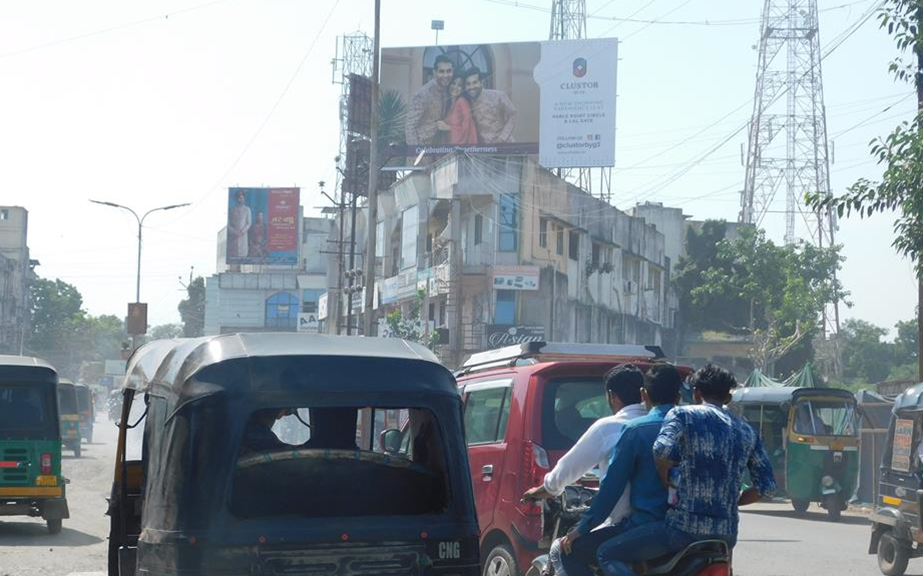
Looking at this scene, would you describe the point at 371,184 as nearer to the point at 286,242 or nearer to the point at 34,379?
the point at 34,379

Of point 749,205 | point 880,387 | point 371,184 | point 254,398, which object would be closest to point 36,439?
point 254,398

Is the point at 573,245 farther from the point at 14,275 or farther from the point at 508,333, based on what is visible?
the point at 14,275

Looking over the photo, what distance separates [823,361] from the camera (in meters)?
63.7

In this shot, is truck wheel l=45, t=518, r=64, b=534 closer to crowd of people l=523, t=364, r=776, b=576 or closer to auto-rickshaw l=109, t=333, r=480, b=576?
auto-rickshaw l=109, t=333, r=480, b=576

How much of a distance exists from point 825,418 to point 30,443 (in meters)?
15.4

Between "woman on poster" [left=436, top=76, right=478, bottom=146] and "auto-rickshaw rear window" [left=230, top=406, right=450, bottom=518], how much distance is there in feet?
166

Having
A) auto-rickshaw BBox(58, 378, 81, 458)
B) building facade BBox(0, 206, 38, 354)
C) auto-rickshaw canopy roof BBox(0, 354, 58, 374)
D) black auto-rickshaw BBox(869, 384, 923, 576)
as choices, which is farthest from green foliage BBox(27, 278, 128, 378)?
black auto-rickshaw BBox(869, 384, 923, 576)

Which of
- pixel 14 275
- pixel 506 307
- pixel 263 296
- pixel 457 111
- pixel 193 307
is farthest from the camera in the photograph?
pixel 193 307

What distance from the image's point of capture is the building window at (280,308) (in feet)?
304

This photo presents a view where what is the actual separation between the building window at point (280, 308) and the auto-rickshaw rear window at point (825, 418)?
69.6m

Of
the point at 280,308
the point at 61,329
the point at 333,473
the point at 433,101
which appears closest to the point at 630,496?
the point at 333,473

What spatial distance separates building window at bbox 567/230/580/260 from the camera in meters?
53.8

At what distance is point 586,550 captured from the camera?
6184 millimetres

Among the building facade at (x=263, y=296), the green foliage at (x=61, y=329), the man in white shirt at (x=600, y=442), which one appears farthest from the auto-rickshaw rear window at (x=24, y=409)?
the green foliage at (x=61, y=329)
